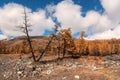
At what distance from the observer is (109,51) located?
Result: 163000 millimetres

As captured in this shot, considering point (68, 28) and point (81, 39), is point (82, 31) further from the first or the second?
point (68, 28)

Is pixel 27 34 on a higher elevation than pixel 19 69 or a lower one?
higher

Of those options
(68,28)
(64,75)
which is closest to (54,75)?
(64,75)

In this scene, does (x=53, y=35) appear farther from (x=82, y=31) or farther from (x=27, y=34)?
(x=82, y=31)

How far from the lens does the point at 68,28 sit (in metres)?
74.2

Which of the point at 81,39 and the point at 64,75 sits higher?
the point at 81,39

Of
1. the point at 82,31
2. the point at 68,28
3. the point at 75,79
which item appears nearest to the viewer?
the point at 75,79

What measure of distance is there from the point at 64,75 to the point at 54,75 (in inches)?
73.3

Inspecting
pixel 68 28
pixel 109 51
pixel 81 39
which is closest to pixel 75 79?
pixel 68 28

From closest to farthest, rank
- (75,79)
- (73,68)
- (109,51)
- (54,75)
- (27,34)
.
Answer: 1. (75,79)
2. (54,75)
3. (73,68)
4. (27,34)
5. (109,51)

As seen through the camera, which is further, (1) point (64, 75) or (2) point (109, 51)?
(2) point (109, 51)

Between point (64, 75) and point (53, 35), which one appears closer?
point (64, 75)

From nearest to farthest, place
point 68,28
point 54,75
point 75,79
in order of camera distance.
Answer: point 75,79 → point 54,75 → point 68,28

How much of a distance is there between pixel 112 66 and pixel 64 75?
11.9 m
